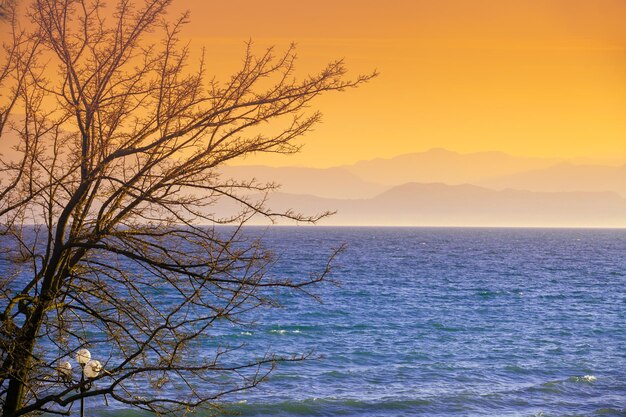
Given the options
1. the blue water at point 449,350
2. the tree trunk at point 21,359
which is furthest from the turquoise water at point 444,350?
the tree trunk at point 21,359

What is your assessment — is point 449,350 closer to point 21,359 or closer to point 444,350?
point 444,350

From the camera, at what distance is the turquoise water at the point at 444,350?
2195 centimetres

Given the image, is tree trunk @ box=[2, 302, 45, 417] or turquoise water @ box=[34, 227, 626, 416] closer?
tree trunk @ box=[2, 302, 45, 417]

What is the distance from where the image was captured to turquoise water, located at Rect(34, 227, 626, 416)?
72.0 ft

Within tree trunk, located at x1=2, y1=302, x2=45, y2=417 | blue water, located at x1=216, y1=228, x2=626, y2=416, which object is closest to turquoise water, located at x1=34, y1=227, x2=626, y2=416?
blue water, located at x1=216, y1=228, x2=626, y2=416

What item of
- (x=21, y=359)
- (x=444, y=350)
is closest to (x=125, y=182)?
(x=21, y=359)

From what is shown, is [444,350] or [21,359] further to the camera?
[444,350]

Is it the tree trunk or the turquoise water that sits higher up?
the tree trunk

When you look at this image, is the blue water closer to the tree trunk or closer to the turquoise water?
the turquoise water

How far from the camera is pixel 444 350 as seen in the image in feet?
101

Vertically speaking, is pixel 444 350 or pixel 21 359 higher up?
pixel 21 359

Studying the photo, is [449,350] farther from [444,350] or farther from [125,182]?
[125,182]

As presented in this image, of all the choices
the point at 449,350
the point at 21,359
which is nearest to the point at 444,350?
the point at 449,350

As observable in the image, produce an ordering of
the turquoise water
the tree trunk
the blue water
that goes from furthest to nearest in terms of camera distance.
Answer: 1. the blue water
2. the turquoise water
3. the tree trunk
